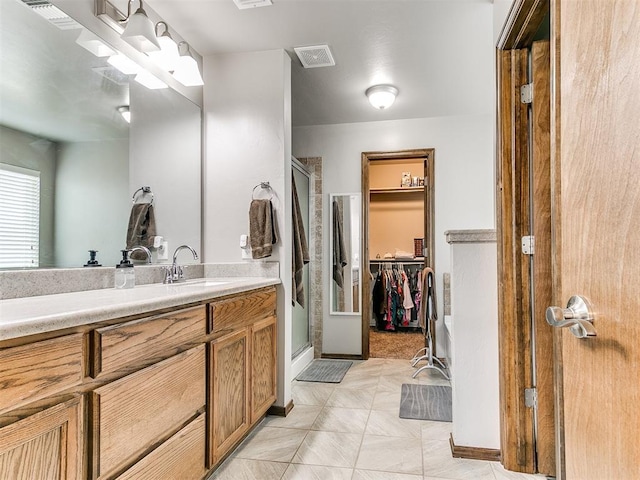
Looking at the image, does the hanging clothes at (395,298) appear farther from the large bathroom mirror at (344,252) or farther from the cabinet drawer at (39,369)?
the cabinet drawer at (39,369)

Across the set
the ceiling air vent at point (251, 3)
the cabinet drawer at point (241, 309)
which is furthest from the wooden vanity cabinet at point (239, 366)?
the ceiling air vent at point (251, 3)

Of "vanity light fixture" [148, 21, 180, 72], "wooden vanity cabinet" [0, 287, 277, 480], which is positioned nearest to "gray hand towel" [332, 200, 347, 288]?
"wooden vanity cabinet" [0, 287, 277, 480]

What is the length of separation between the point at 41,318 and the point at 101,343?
22cm

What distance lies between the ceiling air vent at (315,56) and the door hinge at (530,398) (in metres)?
2.35

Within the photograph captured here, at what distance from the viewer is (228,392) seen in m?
1.96

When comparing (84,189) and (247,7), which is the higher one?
(247,7)

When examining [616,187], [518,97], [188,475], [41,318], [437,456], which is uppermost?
[518,97]

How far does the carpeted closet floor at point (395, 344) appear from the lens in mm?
4281

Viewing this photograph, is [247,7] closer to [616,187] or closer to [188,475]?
[616,187]

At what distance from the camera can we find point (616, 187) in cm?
65

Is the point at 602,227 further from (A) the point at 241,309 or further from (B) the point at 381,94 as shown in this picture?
(B) the point at 381,94

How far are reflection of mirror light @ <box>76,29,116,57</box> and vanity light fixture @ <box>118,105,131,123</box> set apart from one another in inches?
10.0

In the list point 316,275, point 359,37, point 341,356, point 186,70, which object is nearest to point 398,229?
point 316,275

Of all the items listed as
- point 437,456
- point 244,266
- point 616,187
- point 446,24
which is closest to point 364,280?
point 244,266
